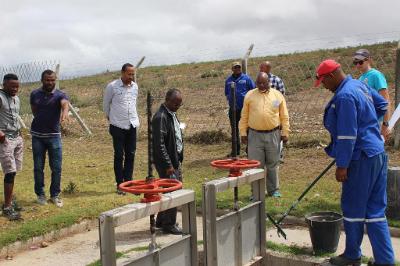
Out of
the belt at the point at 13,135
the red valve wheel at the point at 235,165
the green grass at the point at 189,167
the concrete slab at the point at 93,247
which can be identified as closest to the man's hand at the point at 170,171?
the concrete slab at the point at 93,247

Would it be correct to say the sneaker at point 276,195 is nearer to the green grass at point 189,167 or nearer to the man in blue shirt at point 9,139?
the green grass at point 189,167

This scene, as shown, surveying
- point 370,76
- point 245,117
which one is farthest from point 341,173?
point 245,117

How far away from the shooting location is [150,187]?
399 centimetres

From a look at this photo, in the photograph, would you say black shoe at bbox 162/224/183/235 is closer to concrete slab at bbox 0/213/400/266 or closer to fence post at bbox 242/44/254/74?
concrete slab at bbox 0/213/400/266

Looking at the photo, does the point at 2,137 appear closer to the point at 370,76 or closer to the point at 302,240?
the point at 302,240

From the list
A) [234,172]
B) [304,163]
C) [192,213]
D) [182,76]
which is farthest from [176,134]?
[182,76]

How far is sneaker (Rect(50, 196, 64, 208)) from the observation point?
7.48m

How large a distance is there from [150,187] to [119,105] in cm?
426

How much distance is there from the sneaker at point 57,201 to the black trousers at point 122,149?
1.06 metres

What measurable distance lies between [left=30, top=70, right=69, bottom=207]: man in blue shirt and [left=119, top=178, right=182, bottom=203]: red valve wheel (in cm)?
356

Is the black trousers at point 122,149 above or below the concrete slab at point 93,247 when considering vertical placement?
above

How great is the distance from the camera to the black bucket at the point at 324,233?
211 inches

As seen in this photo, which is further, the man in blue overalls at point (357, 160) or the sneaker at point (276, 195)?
the sneaker at point (276, 195)

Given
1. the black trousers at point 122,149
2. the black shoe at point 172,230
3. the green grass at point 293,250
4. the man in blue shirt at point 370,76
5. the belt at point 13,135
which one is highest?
the man in blue shirt at point 370,76
